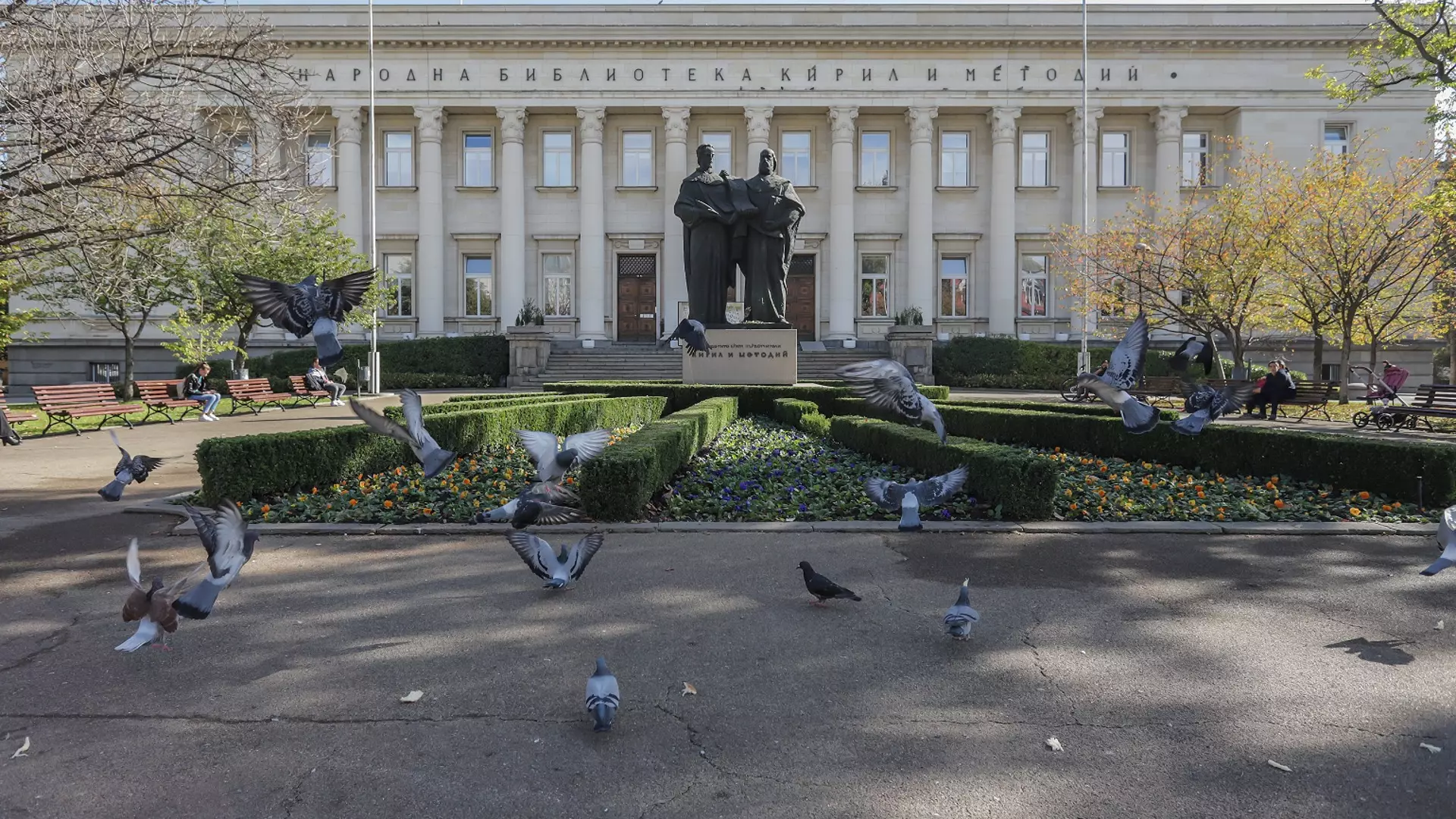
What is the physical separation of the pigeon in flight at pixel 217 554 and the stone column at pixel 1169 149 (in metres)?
41.4

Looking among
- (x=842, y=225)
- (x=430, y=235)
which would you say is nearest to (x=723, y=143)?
(x=842, y=225)

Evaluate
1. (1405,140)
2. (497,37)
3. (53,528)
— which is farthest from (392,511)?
(1405,140)

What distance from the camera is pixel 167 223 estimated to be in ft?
37.1

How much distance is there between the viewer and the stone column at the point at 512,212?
38.2 m

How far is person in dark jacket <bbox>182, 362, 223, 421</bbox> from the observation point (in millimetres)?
18906

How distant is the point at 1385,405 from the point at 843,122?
25.5m

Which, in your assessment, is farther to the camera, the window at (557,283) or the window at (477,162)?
the window at (557,283)

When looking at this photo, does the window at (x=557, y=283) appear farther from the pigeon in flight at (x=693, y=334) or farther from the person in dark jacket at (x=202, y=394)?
the pigeon in flight at (x=693, y=334)

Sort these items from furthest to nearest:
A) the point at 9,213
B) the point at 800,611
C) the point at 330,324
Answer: the point at 9,213
the point at 800,611
the point at 330,324

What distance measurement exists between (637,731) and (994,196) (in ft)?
128

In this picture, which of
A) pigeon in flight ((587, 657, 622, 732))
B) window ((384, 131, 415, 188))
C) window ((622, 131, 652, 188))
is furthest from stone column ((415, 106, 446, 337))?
pigeon in flight ((587, 657, 622, 732))

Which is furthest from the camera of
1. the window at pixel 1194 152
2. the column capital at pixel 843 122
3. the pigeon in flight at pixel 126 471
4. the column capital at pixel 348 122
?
the window at pixel 1194 152

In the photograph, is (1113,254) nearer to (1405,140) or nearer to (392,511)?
(1405,140)

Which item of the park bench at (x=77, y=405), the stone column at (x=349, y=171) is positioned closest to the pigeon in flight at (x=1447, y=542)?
the park bench at (x=77, y=405)
